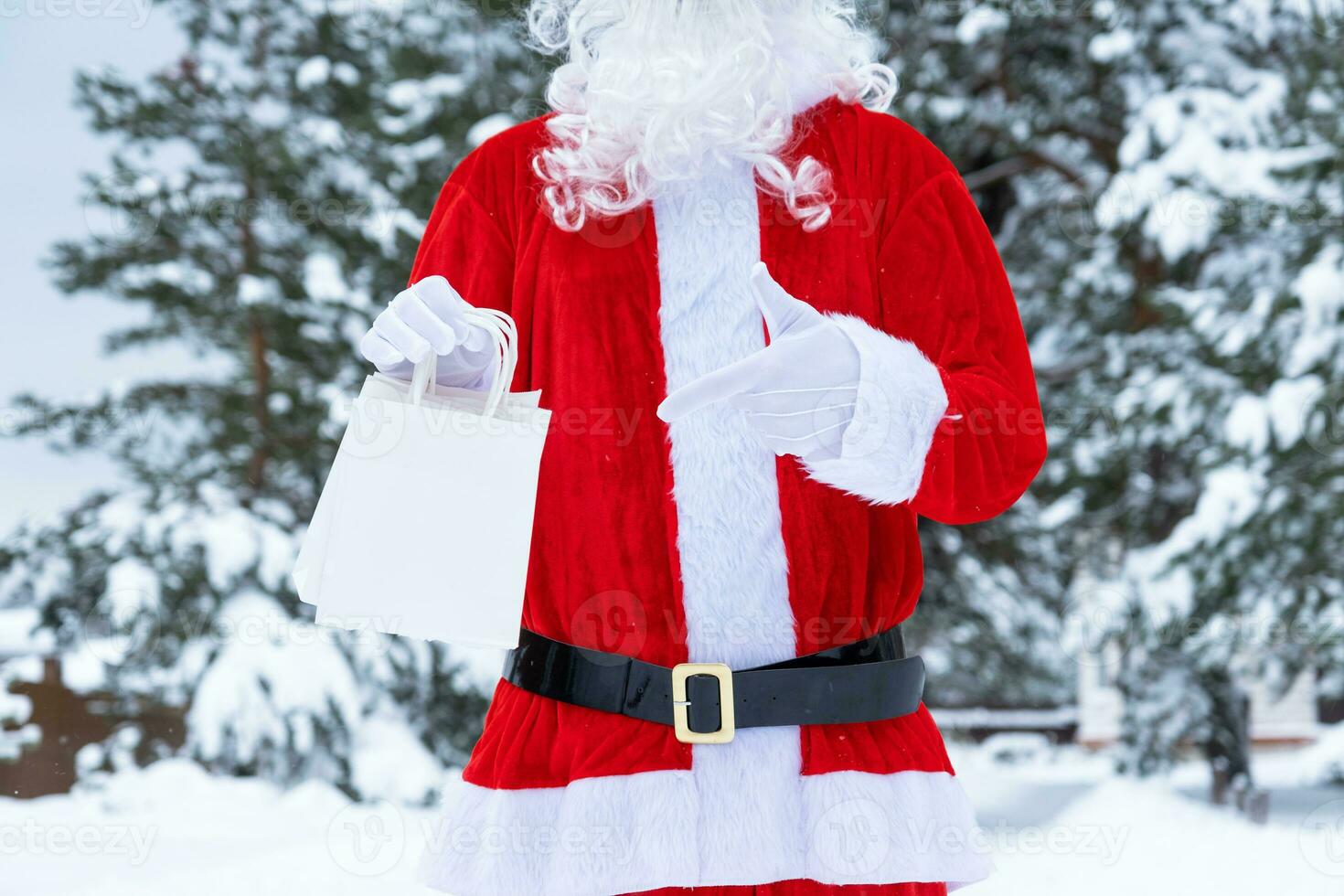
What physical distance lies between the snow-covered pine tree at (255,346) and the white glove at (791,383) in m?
3.41

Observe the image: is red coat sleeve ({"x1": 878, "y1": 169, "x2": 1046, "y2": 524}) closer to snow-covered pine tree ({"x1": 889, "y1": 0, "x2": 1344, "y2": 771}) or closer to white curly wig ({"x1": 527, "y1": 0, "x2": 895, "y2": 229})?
white curly wig ({"x1": 527, "y1": 0, "x2": 895, "y2": 229})

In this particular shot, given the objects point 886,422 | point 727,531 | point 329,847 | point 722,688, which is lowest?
point 329,847

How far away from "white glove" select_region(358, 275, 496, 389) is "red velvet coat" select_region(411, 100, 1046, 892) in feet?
0.41

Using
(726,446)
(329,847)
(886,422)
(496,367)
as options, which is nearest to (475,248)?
(496,367)

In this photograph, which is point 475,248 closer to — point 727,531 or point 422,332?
point 422,332

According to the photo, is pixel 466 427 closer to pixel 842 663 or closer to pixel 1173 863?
pixel 842 663

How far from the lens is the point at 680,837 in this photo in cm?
120

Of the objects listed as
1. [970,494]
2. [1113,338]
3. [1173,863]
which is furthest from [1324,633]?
[970,494]

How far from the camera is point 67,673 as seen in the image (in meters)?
4.54

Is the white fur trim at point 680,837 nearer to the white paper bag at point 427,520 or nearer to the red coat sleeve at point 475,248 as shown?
the white paper bag at point 427,520

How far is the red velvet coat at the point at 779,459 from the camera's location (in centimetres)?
126

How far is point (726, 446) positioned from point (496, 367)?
0.28 metres

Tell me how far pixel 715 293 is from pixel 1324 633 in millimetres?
3869

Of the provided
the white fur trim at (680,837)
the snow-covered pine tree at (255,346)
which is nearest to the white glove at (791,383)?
the white fur trim at (680,837)
